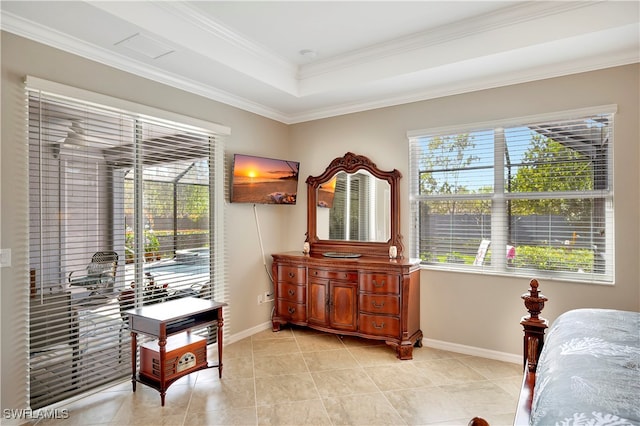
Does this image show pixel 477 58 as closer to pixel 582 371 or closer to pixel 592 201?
pixel 592 201

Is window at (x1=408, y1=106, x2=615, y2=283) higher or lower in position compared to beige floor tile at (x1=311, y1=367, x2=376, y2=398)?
higher

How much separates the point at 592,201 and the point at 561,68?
1.10 m

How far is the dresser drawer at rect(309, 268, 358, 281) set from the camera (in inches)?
142

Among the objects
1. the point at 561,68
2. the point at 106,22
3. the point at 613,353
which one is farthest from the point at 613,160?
the point at 106,22

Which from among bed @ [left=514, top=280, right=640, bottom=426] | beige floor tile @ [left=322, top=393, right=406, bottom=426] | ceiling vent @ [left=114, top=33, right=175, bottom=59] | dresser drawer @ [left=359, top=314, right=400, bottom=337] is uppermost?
ceiling vent @ [left=114, top=33, right=175, bottom=59]

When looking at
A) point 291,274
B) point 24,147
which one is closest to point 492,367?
point 291,274

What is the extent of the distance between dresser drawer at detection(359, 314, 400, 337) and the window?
0.72 metres

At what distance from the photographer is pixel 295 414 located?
7.88 ft

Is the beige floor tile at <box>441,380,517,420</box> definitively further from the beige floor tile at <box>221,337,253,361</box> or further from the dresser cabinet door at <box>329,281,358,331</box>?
the beige floor tile at <box>221,337,253,361</box>

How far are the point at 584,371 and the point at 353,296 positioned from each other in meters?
2.48

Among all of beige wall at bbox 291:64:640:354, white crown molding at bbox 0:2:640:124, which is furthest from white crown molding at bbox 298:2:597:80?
beige wall at bbox 291:64:640:354

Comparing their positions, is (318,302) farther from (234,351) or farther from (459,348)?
(459,348)

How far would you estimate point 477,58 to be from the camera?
9.25ft

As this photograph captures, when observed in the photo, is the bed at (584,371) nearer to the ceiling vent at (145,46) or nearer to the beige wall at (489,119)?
the beige wall at (489,119)
